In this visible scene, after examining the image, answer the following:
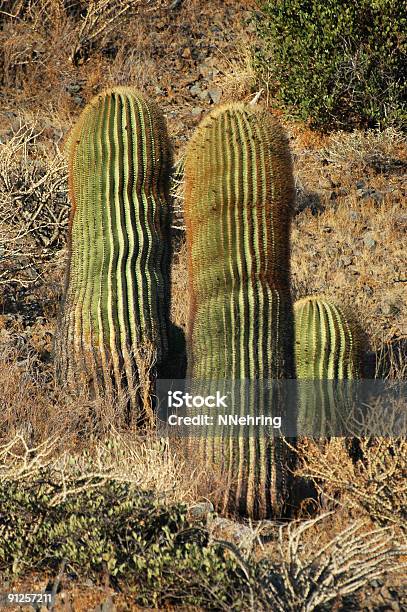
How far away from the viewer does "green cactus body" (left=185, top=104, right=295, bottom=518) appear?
6602 millimetres

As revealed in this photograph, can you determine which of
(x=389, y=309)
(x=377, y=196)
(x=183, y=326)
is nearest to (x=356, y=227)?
(x=377, y=196)

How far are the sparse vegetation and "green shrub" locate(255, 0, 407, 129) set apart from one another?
→ 9 cm

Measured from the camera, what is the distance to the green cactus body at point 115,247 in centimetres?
751

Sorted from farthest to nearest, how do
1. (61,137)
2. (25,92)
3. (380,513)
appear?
(25,92) < (61,137) < (380,513)

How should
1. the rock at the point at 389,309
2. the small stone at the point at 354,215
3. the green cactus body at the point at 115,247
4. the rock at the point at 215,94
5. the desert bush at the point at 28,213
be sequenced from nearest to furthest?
the green cactus body at the point at 115,247
the rock at the point at 389,309
the desert bush at the point at 28,213
the small stone at the point at 354,215
the rock at the point at 215,94

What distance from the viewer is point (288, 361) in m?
6.88

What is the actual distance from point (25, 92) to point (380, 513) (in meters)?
9.19

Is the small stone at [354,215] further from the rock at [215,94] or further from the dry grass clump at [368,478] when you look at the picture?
the dry grass clump at [368,478]

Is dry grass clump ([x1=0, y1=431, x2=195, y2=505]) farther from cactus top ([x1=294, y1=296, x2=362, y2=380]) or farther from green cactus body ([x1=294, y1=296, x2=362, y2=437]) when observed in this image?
cactus top ([x1=294, y1=296, x2=362, y2=380])

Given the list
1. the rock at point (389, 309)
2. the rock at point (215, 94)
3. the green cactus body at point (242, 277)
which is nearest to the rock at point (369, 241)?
the rock at point (389, 309)

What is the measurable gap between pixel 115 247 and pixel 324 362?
164 centimetres

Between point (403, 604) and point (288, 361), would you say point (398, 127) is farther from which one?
point (403, 604)

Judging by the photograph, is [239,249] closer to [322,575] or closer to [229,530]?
[229,530]

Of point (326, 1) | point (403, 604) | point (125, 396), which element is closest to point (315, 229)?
point (326, 1)
